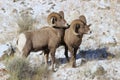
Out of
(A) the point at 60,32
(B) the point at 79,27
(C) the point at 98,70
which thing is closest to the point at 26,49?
(A) the point at 60,32

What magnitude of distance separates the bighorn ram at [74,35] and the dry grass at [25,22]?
12.6ft

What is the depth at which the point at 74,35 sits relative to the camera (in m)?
14.1

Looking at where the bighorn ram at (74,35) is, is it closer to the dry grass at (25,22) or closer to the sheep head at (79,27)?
the sheep head at (79,27)

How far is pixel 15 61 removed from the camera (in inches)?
539

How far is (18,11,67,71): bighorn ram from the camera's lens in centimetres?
1422

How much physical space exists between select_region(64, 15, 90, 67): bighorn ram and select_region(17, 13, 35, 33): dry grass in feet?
12.6

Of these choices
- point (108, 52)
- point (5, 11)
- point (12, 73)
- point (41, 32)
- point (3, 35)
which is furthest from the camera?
point (5, 11)

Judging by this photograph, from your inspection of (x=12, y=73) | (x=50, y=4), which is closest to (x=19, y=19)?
(x=50, y=4)

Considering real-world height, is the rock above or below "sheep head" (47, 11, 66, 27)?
Answer: below

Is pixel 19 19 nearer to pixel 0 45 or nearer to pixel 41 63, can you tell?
pixel 0 45

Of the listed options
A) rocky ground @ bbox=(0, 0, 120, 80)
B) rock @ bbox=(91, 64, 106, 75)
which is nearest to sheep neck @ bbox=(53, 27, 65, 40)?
rocky ground @ bbox=(0, 0, 120, 80)

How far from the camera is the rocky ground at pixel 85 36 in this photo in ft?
45.6

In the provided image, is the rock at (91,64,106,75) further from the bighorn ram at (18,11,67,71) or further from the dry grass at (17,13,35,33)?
the dry grass at (17,13,35,33)

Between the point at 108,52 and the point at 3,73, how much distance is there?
3.94m
